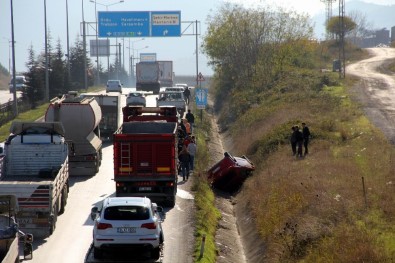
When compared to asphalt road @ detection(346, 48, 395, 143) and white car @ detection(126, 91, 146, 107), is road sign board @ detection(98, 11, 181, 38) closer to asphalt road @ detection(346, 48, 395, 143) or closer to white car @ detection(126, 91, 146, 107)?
white car @ detection(126, 91, 146, 107)

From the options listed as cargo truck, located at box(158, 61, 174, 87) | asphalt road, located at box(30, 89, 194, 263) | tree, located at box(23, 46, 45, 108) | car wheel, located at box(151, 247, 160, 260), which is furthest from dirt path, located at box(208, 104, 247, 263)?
cargo truck, located at box(158, 61, 174, 87)

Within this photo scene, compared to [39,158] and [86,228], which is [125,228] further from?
[39,158]

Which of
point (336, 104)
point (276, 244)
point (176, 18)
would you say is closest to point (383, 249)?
point (276, 244)

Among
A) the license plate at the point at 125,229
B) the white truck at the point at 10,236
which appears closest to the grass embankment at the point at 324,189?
the license plate at the point at 125,229

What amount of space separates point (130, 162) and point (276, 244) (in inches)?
293

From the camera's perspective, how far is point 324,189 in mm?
26312

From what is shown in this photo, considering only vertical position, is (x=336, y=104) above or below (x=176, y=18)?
below

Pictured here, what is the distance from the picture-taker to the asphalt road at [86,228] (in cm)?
2220

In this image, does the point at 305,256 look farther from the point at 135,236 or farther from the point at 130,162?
the point at 130,162

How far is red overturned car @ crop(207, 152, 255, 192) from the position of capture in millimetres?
34406

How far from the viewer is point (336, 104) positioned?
52.3 metres

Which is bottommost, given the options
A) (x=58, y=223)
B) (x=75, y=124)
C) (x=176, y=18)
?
(x=58, y=223)

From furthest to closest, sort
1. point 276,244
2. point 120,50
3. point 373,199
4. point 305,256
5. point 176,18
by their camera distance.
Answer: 1. point 120,50
2. point 176,18
3. point 373,199
4. point 276,244
5. point 305,256

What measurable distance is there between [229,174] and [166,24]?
47591 millimetres
